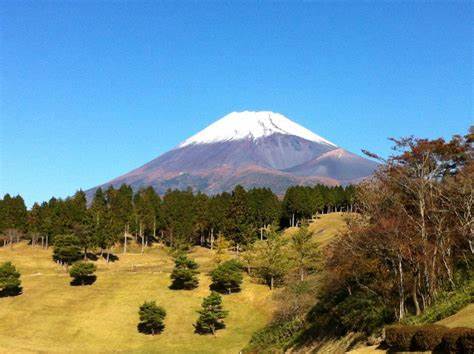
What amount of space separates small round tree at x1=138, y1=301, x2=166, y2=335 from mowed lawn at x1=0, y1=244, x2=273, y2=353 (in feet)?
3.17

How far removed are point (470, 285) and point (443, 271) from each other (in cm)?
358

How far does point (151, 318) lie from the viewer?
201 feet

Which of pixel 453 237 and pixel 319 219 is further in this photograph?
pixel 319 219

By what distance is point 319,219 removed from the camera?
403ft

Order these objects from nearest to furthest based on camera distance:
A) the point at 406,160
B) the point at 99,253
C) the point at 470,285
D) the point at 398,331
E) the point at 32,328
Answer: the point at 398,331 → the point at 470,285 → the point at 406,160 → the point at 32,328 → the point at 99,253

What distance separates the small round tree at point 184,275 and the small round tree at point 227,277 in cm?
299

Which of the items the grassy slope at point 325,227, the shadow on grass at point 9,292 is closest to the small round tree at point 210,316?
the shadow on grass at point 9,292

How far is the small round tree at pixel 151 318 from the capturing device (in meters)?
61.5

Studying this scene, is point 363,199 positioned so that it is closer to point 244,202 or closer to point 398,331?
point 398,331

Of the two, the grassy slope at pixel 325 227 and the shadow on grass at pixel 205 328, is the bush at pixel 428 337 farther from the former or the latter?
the grassy slope at pixel 325 227

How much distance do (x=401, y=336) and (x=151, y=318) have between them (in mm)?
44814

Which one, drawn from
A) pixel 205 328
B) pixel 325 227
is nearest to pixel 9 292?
pixel 205 328

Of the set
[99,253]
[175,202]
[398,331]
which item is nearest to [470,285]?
A: [398,331]

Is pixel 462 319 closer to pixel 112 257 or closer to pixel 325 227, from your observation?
pixel 112 257
